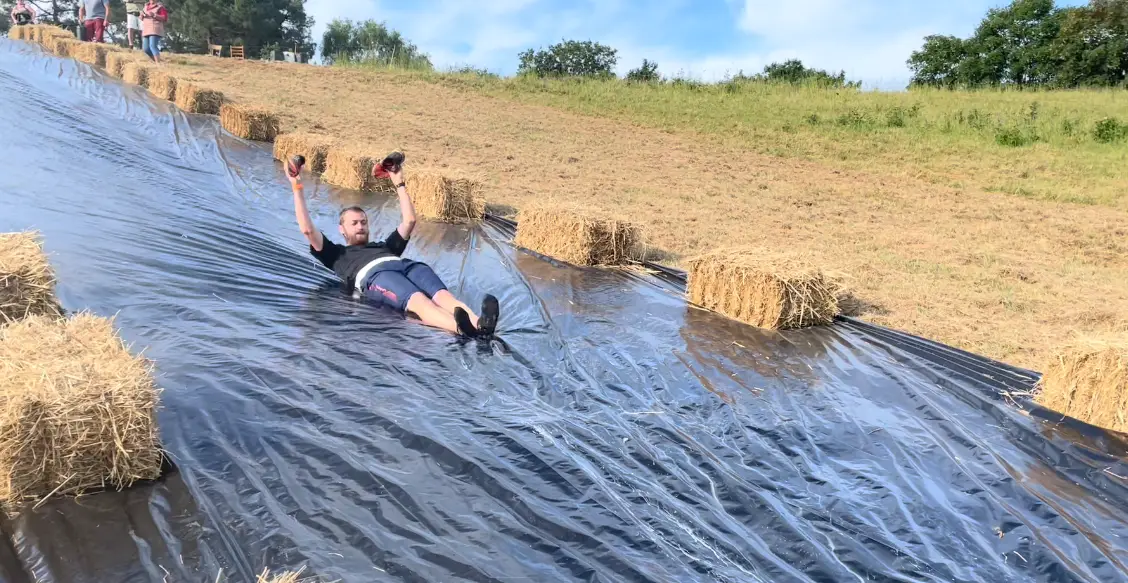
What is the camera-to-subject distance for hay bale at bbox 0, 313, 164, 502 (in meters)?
3.30

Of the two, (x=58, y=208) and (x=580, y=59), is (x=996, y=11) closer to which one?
(x=580, y=59)

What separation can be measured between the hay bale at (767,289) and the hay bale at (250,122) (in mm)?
10591

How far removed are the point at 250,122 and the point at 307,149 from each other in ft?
8.98

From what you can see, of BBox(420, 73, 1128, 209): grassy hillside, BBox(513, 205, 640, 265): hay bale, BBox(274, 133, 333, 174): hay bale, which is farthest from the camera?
BBox(420, 73, 1128, 209): grassy hillside

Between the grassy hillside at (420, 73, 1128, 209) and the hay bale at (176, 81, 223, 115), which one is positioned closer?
the hay bale at (176, 81, 223, 115)

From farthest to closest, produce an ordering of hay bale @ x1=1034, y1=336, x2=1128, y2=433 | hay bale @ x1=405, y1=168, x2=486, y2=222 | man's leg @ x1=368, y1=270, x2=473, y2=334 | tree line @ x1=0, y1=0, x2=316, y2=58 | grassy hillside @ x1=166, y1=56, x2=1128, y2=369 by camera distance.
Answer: tree line @ x1=0, y1=0, x2=316, y2=58, hay bale @ x1=405, y1=168, x2=486, y2=222, grassy hillside @ x1=166, y1=56, x2=1128, y2=369, man's leg @ x1=368, y1=270, x2=473, y2=334, hay bale @ x1=1034, y1=336, x2=1128, y2=433

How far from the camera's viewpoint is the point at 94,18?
85.0 ft

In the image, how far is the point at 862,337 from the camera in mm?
6914

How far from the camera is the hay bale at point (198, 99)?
16281 millimetres

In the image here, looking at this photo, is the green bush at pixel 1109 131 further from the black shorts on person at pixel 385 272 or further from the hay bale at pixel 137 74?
the hay bale at pixel 137 74

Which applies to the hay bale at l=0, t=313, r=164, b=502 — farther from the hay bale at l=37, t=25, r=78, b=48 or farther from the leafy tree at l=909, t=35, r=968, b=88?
the leafy tree at l=909, t=35, r=968, b=88

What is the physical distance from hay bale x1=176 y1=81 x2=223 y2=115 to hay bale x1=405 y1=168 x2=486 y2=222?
7977mm

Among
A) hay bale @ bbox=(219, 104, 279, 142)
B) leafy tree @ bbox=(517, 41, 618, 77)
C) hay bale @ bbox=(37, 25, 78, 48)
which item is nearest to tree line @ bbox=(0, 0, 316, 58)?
leafy tree @ bbox=(517, 41, 618, 77)

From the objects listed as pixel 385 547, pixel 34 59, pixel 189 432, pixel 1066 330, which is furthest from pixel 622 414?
pixel 34 59
